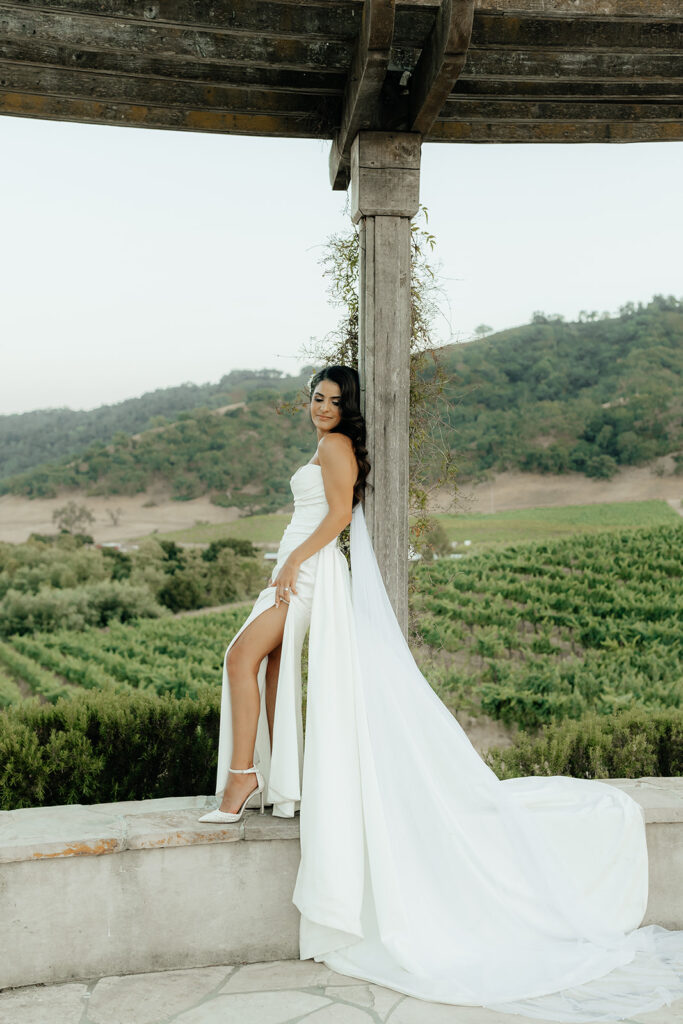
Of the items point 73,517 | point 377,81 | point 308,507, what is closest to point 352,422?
point 308,507

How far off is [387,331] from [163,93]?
3.75 ft

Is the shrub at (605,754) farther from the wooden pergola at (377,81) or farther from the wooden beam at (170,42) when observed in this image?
the wooden beam at (170,42)

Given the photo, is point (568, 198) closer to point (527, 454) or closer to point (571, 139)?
point (527, 454)

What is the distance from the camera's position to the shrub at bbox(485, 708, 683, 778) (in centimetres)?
395

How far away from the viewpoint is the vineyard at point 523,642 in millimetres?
10602

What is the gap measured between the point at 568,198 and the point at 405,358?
15.6 m

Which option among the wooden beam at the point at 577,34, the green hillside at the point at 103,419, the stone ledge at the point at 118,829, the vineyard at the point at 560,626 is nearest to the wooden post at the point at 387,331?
the wooden beam at the point at 577,34

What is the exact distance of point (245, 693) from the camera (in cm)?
263

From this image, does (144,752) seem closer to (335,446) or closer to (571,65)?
(335,446)

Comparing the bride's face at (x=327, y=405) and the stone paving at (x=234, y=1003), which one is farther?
the bride's face at (x=327, y=405)

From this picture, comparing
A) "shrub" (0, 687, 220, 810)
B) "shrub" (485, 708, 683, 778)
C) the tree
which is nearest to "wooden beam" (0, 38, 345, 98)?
"shrub" (0, 687, 220, 810)

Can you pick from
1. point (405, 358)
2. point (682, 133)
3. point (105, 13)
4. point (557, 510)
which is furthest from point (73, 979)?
point (557, 510)

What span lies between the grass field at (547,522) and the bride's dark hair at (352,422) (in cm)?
1032

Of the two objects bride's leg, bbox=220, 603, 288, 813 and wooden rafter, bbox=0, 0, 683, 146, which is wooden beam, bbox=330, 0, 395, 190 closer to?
wooden rafter, bbox=0, 0, 683, 146
